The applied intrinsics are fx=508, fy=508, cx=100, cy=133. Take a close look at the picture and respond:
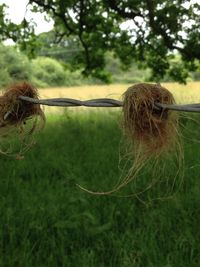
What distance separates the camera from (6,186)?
15.6 ft

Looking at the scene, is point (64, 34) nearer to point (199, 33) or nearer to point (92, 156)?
point (199, 33)

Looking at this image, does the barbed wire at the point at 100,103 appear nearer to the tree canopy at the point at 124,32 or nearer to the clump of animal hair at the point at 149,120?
the clump of animal hair at the point at 149,120

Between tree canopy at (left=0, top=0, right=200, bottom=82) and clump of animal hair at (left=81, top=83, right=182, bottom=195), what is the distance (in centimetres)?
761

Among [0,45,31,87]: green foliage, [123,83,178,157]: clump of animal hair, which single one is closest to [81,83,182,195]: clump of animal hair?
[123,83,178,157]: clump of animal hair

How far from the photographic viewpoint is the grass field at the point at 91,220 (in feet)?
10.9

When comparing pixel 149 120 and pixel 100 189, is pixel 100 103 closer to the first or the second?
pixel 149 120

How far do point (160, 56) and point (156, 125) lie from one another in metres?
9.25

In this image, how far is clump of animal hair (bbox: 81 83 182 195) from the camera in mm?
1567

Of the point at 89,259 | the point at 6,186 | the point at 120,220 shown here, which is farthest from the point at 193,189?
the point at 6,186

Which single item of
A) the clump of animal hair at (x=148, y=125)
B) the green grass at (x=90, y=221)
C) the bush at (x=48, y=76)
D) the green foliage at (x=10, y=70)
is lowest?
the green grass at (x=90, y=221)

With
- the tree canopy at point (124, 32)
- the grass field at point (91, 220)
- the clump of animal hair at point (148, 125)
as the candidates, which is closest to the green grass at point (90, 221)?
the grass field at point (91, 220)

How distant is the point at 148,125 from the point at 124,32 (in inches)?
363

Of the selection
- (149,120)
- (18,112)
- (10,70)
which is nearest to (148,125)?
(149,120)

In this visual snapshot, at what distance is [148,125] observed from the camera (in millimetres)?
1630
